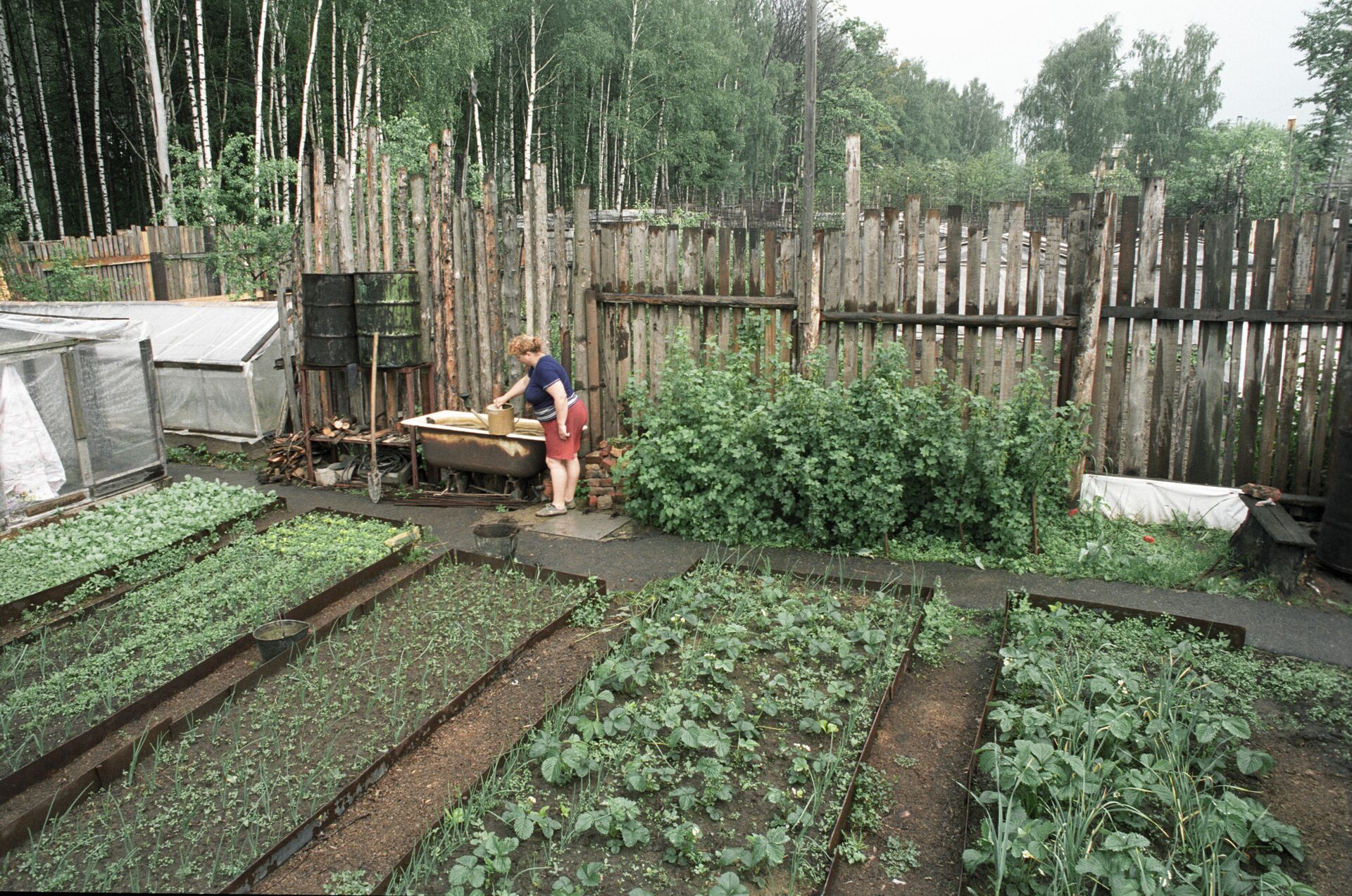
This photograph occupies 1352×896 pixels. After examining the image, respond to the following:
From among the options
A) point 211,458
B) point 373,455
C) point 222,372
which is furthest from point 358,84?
point 373,455

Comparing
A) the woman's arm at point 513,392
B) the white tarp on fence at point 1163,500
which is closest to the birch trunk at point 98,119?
the woman's arm at point 513,392

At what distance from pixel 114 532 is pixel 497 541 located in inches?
125

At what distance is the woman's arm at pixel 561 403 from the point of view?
7.41 metres

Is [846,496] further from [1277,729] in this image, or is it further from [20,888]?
[20,888]

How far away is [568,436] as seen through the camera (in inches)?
301

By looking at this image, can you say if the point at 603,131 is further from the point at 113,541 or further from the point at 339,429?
the point at 113,541

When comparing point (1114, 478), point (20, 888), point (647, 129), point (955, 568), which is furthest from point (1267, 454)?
point (647, 129)

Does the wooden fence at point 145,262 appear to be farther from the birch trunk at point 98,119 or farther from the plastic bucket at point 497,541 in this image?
the plastic bucket at point 497,541

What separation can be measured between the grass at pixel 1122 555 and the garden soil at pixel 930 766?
1.26 m

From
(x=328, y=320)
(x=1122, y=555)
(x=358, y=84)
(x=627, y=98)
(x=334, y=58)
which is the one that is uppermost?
(x=627, y=98)

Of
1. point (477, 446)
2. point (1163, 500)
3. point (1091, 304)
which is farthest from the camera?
point (477, 446)

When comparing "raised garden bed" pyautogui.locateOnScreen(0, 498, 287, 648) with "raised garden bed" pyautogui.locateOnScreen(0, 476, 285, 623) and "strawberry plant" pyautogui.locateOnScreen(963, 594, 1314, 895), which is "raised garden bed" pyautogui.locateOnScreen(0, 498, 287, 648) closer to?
"raised garden bed" pyautogui.locateOnScreen(0, 476, 285, 623)

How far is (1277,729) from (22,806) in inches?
227

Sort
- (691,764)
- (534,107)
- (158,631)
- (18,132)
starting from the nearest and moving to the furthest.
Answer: (691,764), (158,631), (18,132), (534,107)
